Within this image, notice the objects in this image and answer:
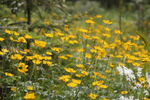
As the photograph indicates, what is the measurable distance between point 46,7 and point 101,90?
5.69 feet

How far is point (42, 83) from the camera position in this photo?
316cm

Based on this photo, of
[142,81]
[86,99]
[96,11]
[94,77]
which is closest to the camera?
[86,99]

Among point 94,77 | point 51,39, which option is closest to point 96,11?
point 51,39

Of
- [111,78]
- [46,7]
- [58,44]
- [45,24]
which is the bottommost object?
[111,78]

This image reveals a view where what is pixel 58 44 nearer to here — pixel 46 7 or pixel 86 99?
pixel 46 7

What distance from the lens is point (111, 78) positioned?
12.9 ft

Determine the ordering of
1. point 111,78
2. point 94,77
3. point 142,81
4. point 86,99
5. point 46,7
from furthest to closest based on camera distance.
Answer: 1. point 46,7
2. point 111,78
3. point 94,77
4. point 142,81
5. point 86,99

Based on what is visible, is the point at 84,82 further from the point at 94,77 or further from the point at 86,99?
the point at 86,99

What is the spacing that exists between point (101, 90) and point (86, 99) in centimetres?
38

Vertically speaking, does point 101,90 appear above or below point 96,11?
below

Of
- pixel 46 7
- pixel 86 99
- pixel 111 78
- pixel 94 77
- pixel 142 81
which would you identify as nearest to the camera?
pixel 86 99

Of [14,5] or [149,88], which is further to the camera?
[14,5]

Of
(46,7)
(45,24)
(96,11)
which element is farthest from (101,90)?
(96,11)

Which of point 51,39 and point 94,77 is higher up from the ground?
point 51,39
